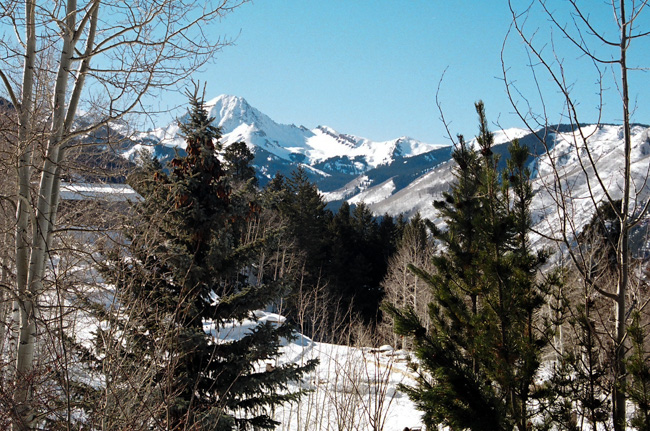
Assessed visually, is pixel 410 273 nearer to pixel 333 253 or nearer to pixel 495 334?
pixel 333 253

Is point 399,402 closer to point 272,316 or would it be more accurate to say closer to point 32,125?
point 272,316

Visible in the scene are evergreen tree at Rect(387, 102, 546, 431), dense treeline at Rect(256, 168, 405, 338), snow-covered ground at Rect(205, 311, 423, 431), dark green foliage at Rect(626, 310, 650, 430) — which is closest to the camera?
dark green foliage at Rect(626, 310, 650, 430)

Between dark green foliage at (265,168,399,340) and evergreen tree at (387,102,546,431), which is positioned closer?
evergreen tree at (387,102,546,431)

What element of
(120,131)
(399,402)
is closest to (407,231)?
(399,402)

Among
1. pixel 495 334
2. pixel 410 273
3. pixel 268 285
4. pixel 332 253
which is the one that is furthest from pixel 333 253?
pixel 495 334

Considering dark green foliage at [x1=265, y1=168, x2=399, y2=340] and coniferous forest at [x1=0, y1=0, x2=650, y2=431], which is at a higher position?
dark green foliage at [x1=265, y1=168, x2=399, y2=340]

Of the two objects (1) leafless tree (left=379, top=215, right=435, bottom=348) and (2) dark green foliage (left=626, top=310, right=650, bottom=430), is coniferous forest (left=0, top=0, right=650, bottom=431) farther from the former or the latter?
(1) leafless tree (left=379, top=215, right=435, bottom=348)

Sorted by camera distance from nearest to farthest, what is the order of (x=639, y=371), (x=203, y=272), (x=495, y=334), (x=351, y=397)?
1. (x=639, y=371)
2. (x=351, y=397)
3. (x=495, y=334)
4. (x=203, y=272)

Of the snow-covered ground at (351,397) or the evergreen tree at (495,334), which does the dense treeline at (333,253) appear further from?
the evergreen tree at (495,334)

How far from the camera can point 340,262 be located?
33.2 m

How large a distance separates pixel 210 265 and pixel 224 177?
5.82 feet

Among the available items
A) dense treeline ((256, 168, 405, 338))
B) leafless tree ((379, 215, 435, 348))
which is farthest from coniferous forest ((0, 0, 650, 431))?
dense treeline ((256, 168, 405, 338))

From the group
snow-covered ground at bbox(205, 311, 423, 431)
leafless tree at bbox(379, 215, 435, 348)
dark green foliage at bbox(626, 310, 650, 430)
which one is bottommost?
snow-covered ground at bbox(205, 311, 423, 431)

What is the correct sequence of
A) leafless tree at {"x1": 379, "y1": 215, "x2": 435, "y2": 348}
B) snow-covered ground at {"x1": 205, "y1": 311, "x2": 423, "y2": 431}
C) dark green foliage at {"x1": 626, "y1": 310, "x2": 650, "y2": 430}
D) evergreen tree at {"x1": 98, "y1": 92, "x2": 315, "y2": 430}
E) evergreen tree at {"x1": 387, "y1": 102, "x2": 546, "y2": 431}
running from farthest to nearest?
leafless tree at {"x1": 379, "y1": 215, "x2": 435, "y2": 348}
evergreen tree at {"x1": 98, "y1": 92, "x2": 315, "y2": 430}
evergreen tree at {"x1": 387, "y1": 102, "x2": 546, "y2": 431}
snow-covered ground at {"x1": 205, "y1": 311, "x2": 423, "y2": 431}
dark green foliage at {"x1": 626, "y1": 310, "x2": 650, "y2": 430}
